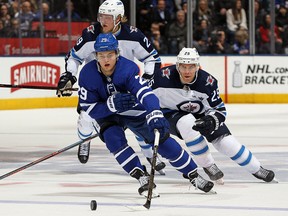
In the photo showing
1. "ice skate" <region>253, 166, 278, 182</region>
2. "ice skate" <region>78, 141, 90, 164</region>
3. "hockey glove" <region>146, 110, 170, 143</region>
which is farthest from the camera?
"ice skate" <region>78, 141, 90, 164</region>

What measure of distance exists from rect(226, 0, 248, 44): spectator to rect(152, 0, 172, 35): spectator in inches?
39.7

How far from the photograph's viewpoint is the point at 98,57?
→ 6.70 m

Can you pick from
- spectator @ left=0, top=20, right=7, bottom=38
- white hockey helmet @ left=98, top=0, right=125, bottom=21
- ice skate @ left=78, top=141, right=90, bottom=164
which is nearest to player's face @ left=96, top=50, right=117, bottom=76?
white hockey helmet @ left=98, top=0, right=125, bottom=21

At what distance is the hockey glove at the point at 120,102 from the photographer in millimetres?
6766

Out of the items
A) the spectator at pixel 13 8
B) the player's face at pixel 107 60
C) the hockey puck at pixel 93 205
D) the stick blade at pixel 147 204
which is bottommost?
the stick blade at pixel 147 204

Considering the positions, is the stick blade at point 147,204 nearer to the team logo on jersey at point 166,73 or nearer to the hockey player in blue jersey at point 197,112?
the hockey player in blue jersey at point 197,112

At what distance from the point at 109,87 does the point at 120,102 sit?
0.39ft

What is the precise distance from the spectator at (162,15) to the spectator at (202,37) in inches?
19.7

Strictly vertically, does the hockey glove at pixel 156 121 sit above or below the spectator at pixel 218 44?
above

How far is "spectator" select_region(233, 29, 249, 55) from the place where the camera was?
18.4 metres

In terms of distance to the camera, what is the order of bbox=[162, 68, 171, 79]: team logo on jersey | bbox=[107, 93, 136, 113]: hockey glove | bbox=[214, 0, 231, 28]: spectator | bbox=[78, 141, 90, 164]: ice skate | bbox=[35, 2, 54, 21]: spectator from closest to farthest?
bbox=[107, 93, 136, 113]: hockey glove
bbox=[162, 68, 171, 79]: team logo on jersey
bbox=[78, 141, 90, 164]: ice skate
bbox=[35, 2, 54, 21]: spectator
bbox=[214, 0, 231, 28]: spectator

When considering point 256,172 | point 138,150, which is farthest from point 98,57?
point 138,150

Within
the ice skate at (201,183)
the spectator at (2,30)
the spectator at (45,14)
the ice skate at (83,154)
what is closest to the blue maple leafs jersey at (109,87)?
the ice skate at (201,183)

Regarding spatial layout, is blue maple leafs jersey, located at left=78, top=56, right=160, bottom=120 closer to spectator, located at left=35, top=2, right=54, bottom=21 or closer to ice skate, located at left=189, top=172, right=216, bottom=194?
ice skate, located at left=189, top=172, right=216, bottom=194
